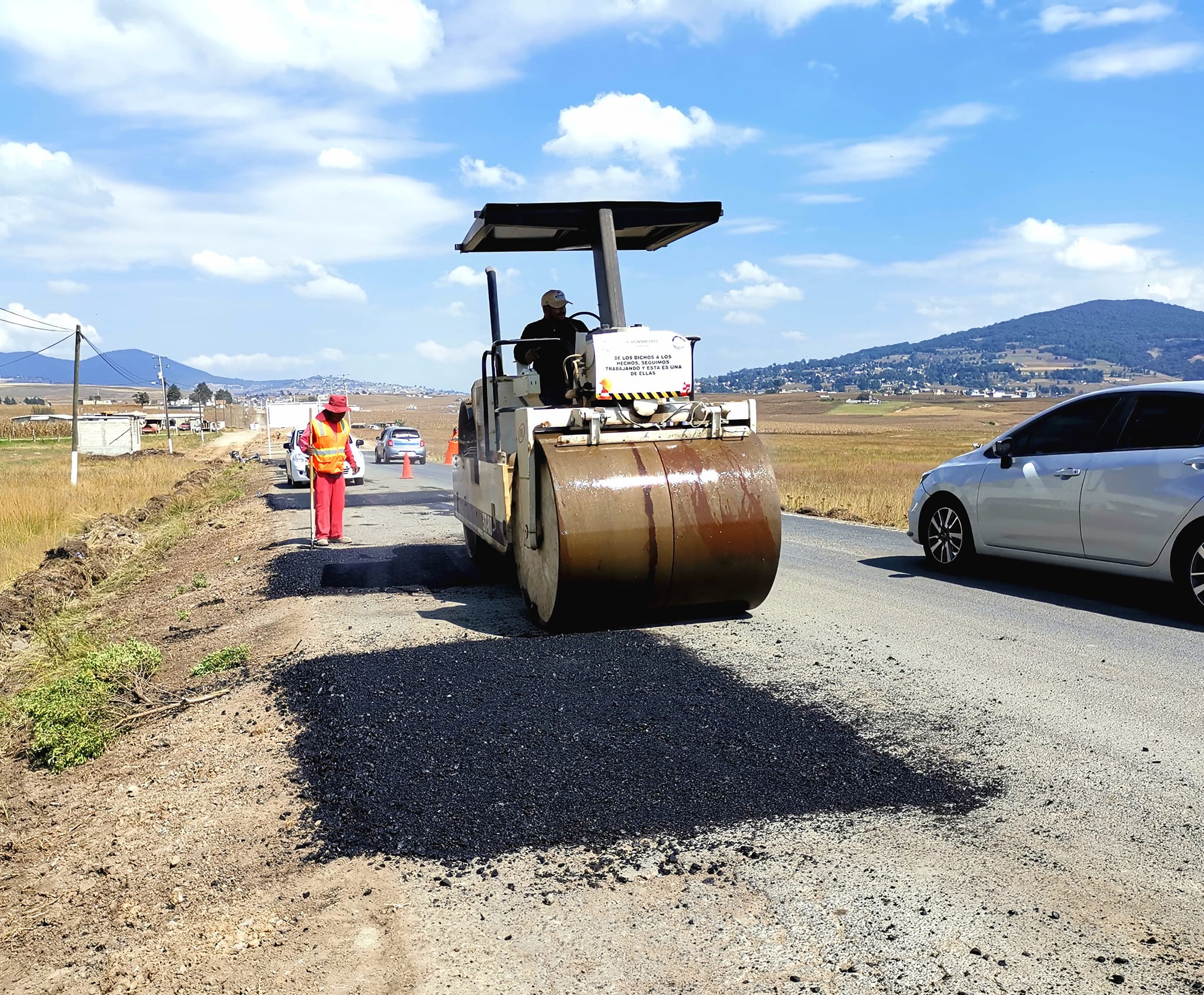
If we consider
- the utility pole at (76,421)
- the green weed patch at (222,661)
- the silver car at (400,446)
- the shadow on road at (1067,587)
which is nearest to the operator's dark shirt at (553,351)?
the green weed patch at (222,661)

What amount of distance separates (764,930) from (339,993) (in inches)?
53.0

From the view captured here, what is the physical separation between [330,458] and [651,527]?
651 centimetres

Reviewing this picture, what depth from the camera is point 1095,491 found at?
8.52 metres

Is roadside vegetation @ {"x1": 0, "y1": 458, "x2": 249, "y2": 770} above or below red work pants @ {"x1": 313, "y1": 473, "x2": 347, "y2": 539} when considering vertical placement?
below

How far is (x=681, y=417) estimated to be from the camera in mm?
7848

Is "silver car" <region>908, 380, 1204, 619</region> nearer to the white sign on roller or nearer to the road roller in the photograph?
the road roller

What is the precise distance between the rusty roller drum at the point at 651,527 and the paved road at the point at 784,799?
366 millimetres

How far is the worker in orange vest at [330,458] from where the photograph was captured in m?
12.4

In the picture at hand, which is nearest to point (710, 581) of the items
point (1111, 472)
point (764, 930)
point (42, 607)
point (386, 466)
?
point (1111, 472)

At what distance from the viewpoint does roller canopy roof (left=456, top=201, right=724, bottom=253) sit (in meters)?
8.42

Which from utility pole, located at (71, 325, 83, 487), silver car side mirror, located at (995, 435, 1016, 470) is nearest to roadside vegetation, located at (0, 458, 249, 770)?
silver car side mirror, located at (995, 435, 1016, 470)

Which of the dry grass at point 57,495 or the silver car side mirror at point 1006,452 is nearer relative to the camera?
the silver car side mirror at point 1006,452

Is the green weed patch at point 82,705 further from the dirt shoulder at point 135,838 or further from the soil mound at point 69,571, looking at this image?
the soil mound at point 69,571

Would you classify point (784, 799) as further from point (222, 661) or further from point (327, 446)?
point (327, 446)
